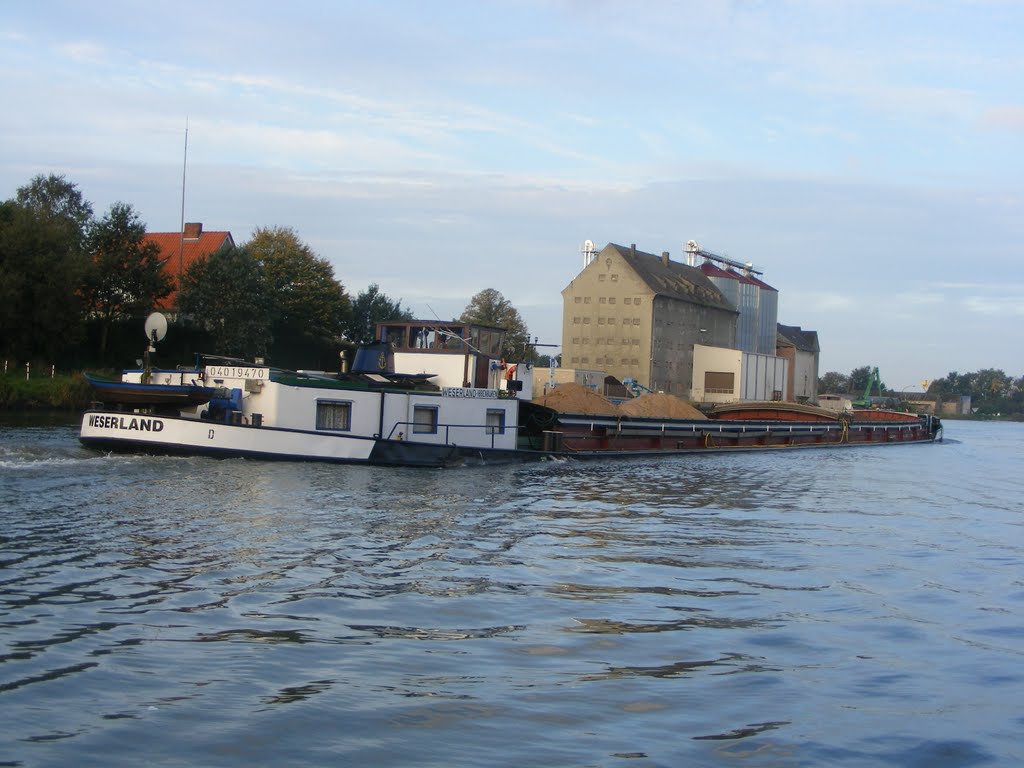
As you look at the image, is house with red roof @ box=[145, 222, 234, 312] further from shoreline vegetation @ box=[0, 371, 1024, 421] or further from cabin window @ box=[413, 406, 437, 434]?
cabin window @ box=[413, 406, 437, 434]

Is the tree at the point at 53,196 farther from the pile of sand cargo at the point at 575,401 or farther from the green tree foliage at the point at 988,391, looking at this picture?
the green tree foliage at the point at 988,391

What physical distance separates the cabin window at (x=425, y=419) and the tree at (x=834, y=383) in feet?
515

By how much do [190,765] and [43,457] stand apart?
651 inches

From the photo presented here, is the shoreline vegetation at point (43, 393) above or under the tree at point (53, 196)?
under

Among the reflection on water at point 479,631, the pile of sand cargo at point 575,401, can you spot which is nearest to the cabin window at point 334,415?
the reflection on water at point 479,631

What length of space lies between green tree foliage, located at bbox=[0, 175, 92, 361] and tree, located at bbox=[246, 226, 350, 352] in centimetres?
1673

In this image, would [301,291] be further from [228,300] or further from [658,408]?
→ [658,408]

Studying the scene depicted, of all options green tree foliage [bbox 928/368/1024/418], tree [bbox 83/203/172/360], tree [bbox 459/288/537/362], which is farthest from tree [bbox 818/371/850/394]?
tree [bbox 83/203/172/360]

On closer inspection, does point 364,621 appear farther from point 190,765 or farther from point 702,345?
point 702,345

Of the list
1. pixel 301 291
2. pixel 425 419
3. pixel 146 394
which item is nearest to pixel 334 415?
pixel 425 419

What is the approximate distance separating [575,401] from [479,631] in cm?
2791

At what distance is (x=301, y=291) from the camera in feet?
205

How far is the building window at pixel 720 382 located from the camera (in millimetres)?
75688

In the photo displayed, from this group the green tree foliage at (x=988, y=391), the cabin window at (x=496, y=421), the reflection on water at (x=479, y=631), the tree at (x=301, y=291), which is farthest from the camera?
the green tree foliage at (x=988, y=391)
